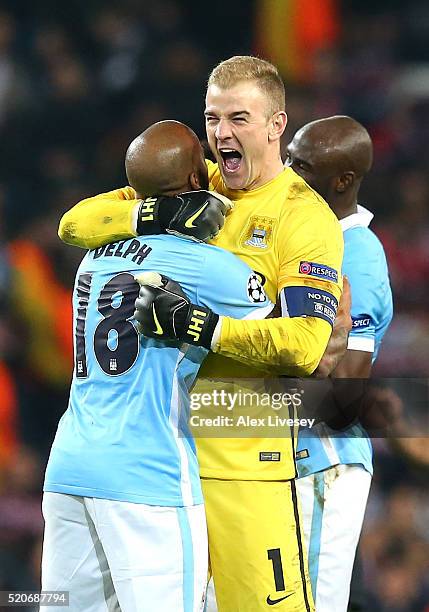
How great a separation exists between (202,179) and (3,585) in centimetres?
283

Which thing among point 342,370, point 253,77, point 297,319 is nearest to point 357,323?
point 342,370

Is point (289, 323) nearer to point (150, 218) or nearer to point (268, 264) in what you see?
point (268, 264)

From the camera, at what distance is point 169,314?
279 centimetres

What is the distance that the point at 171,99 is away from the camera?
318 inches

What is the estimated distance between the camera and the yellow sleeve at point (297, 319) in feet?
9.52

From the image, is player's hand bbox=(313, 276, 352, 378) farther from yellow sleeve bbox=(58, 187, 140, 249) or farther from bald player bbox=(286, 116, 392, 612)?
yellow sleeve bbox=(58, 187, 140, 249)

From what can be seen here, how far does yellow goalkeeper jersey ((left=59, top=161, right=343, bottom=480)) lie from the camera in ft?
9.61

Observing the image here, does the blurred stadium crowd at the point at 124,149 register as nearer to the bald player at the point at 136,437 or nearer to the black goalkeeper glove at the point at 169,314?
the bald player at the point at 136,437

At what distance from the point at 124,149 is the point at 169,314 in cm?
528

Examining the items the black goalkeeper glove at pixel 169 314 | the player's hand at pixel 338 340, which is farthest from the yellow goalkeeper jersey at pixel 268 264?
the player's hand at pixel 338 340

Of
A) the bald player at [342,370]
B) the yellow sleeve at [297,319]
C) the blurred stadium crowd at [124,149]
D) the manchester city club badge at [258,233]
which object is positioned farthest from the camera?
the blurred stadium crowd at [124,149]

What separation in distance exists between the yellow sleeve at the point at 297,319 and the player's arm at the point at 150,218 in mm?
223

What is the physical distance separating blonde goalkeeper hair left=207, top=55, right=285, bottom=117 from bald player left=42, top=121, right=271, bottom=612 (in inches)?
12.4

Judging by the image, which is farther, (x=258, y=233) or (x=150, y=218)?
(x=258, y=233)
